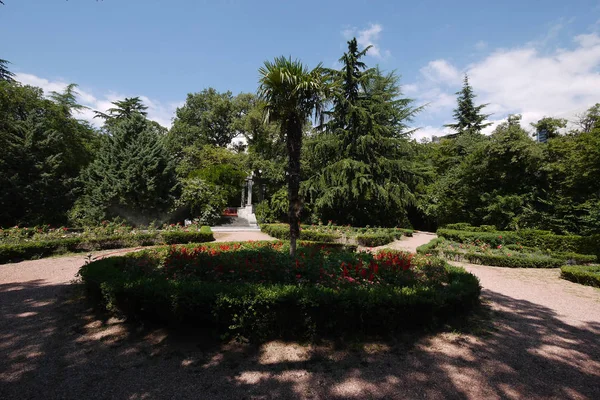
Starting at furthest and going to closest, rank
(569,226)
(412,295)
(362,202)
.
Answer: (362,202)
(569,226)
(412,295)

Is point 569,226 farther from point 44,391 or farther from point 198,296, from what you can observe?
point 44,391

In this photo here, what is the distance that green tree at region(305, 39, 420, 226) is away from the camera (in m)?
19.4

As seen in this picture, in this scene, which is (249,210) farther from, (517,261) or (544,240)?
(544,240)

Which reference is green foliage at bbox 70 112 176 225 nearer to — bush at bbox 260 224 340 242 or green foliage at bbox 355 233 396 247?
bush at bbox 260 224 340 242

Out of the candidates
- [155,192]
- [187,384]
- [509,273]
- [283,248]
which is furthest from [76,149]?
[509,273]

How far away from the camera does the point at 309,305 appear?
164 inches

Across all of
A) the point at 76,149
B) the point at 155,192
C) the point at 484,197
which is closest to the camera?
the point at 484,197

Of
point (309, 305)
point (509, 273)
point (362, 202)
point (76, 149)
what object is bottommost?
point (509, 273)

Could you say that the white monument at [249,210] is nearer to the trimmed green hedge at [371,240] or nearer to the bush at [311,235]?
the bush at [311,235]

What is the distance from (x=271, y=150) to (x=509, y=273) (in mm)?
22586

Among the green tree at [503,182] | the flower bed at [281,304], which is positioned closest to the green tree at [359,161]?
the green tree at [503,182]

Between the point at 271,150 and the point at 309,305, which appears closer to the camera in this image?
the point at 309,305

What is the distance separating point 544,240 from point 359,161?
10818mm

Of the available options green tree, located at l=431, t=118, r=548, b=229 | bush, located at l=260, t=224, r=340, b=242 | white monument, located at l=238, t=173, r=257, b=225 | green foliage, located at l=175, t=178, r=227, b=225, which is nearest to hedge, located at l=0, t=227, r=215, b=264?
bush, located at l=260, t=224, r=340, b=242
